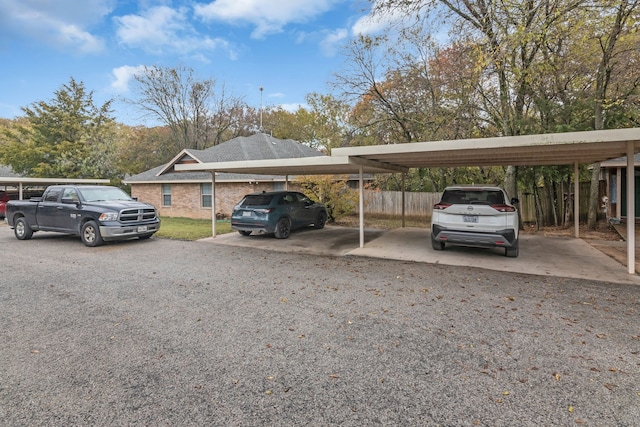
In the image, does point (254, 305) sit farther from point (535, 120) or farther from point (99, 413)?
point (535, 120)

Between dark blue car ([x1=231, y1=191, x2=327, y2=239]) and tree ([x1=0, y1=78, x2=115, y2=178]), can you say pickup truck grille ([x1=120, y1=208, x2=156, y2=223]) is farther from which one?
tree ([x1=0, y1=78, x2=115, y2=178])

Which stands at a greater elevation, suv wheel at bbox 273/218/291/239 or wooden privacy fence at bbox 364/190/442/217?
wooden privacy fence at bbox 364/190/442/217

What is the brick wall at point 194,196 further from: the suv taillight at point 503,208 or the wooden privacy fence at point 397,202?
the suv taillight at point 503,208

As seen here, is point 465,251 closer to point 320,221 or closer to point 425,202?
point 320,221

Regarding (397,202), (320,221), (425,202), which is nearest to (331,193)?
(320,221)

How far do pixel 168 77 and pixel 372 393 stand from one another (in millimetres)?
34651

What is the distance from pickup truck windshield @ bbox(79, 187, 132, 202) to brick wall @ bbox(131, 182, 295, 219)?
6.98 metres

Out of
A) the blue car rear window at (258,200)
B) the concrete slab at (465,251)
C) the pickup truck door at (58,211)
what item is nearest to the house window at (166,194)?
the pickup truck door at (58,211)

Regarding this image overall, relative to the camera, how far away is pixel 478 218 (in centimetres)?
738

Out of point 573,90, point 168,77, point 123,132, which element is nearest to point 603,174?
point 573,90

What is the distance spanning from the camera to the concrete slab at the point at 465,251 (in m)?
6.71

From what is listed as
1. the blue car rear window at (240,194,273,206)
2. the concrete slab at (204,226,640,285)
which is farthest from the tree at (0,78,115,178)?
the blue car rear window at (240,194,273,206)

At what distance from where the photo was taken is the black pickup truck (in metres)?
9.58

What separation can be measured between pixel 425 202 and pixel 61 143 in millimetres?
25178
